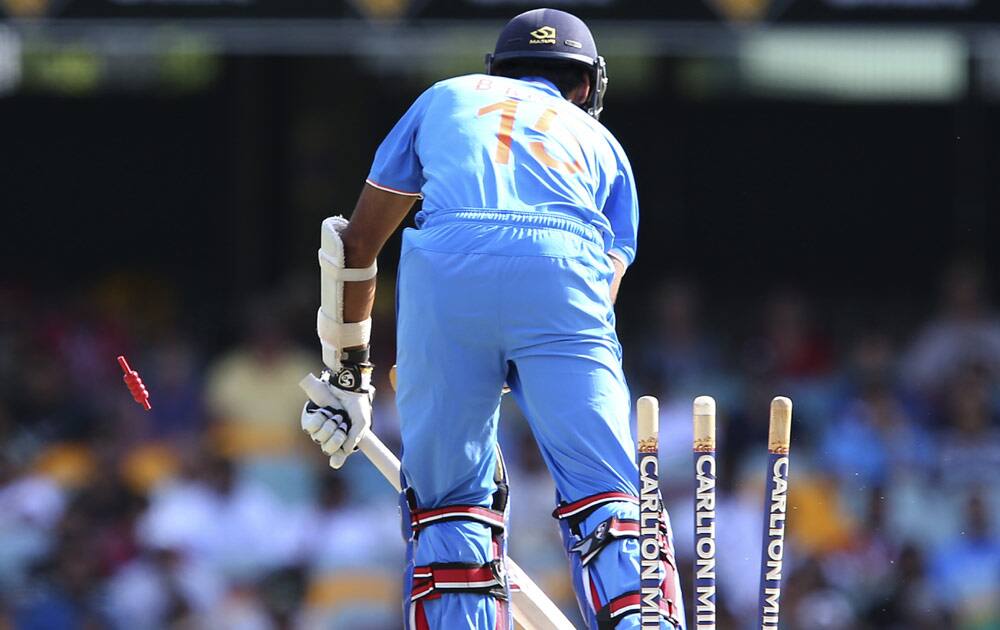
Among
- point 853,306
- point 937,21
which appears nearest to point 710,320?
point 853,306

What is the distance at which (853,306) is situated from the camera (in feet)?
38.4

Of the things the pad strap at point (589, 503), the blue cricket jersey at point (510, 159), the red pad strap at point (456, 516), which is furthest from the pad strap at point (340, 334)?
the pad strap at point (589, 503)

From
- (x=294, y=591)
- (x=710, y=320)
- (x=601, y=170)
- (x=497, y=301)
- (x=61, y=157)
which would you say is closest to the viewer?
(x=497, y=301)

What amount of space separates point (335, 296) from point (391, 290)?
6.52m

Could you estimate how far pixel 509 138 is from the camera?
4438mm

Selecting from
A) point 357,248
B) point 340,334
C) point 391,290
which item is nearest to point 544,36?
point 357,248

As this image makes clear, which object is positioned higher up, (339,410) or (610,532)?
(339,410)

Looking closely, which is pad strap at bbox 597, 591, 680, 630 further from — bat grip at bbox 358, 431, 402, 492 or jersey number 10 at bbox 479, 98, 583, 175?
jersey number 10 at bbox 479, 98, 583, 175

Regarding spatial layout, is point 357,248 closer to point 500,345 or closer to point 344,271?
point 344,271

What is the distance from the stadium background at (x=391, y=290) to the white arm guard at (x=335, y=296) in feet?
12.3

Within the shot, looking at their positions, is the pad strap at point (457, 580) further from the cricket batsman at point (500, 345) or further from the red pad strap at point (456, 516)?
the red pad strap at point (456, 516)

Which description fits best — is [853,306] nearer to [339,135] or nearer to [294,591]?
[339,135]

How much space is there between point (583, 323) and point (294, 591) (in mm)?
4865

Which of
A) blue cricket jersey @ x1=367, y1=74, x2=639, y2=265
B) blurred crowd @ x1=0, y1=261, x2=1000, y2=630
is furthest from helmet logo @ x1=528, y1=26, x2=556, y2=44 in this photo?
blurred crowd @ x1=0, y1=261, x2=1000, y2=630
